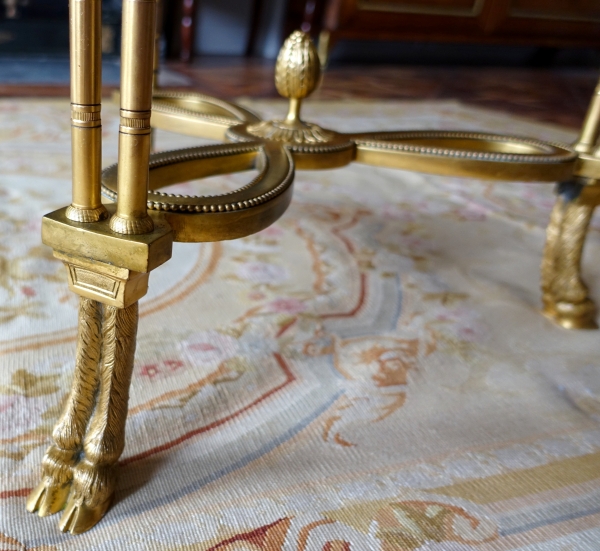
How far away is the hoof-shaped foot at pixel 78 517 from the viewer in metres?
0.39

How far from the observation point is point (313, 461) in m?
0.48

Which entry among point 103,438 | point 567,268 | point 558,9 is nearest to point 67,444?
point 103,438

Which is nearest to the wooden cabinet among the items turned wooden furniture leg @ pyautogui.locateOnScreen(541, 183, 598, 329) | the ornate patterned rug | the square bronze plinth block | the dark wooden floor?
the dark wooden floor

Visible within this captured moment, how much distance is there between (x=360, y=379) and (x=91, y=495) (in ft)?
0.92

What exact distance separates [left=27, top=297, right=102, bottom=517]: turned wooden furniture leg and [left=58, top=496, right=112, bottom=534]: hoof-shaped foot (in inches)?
0.5

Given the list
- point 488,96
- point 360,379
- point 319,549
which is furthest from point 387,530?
point 488,96

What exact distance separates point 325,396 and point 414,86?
2215mm

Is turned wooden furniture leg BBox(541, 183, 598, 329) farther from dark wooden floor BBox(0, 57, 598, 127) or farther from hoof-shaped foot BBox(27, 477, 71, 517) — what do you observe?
dark wooden floor BBox(0, 57, 598, 127)

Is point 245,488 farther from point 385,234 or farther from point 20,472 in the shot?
point 385,234

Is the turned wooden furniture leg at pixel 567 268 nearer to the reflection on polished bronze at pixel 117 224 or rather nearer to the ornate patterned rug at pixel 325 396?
the ornate patterned rug at pixel 325 396

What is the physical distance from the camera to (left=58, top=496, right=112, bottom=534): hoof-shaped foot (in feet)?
1.29

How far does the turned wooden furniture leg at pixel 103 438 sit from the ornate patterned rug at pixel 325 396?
0.01m

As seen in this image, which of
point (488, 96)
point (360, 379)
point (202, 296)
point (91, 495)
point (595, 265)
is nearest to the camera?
point (91, 495)

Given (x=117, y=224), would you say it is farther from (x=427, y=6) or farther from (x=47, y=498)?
Answer: (x=427, y=6)
